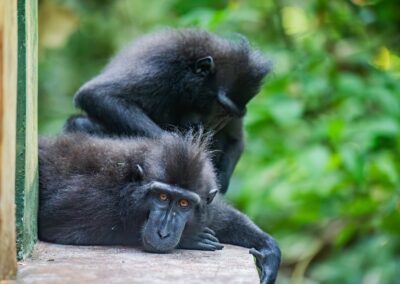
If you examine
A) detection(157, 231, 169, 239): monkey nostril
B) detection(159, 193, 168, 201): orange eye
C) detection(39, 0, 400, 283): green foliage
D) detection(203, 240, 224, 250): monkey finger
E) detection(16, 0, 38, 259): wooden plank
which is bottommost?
detection(39, 0, 400, 283): green foliage

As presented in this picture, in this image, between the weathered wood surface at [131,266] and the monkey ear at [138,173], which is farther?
the monkey ear at [138,173]

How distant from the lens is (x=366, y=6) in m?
9.94

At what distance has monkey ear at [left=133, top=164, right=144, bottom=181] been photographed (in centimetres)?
586

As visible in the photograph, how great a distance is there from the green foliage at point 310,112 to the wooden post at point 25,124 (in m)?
3.12

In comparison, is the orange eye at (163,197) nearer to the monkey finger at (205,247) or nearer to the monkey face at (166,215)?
the monkey face at (166,215)

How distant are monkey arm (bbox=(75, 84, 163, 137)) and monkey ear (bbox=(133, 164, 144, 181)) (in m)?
1.11

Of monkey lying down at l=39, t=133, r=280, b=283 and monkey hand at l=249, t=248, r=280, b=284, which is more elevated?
monkey lying down at l=39, t=133, r=280, b=283

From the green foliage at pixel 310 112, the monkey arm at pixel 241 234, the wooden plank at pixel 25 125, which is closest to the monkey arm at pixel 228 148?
the green foliage at pixel 310 112

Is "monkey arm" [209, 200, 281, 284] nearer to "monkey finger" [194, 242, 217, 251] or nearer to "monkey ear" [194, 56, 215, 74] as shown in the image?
"monkey finger" [194, 242, 217, 251]

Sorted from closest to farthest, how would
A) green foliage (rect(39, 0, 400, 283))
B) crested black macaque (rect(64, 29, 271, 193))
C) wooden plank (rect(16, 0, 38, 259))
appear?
wooden plank (rect(16, 0, 38, 259))
crested black macaque (rect(64, 29, 271, 193))
green foliage (rect(39, 0, 400, 283))

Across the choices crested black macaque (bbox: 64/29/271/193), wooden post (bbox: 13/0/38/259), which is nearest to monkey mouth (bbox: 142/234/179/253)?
wooden post (bbox: 13/0/38/259)

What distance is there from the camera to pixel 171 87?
732 centimetres

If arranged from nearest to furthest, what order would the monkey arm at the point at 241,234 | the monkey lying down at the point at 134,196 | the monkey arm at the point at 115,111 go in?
the monkey lying down at the point at 134,196
the monkey arm at the point at 241,234
the monkey arm at the point at 115,111

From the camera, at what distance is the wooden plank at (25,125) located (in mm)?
5113
